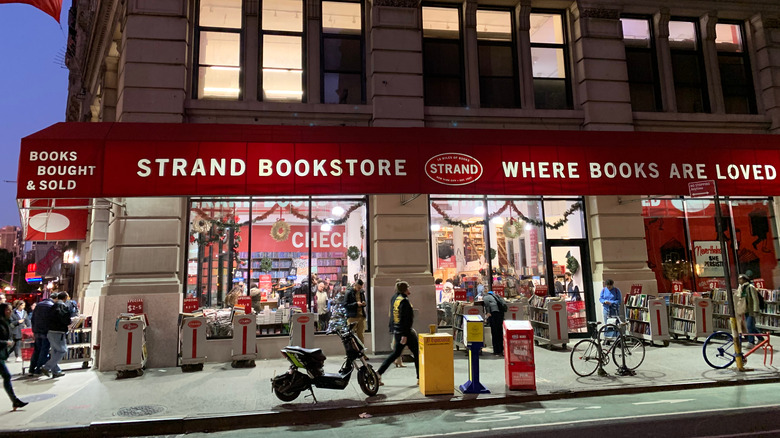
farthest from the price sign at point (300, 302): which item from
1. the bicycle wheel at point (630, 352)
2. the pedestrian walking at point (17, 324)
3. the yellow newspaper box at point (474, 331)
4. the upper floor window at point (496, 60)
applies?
the pedestrian walking at point (17, 324)

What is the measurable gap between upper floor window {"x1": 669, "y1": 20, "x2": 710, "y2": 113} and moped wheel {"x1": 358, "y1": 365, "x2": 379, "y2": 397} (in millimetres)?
13665

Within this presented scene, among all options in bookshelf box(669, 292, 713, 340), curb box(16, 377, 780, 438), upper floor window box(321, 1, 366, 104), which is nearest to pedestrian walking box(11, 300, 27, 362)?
curb box(16, 377, 780, 438)

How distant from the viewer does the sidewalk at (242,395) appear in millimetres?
7102

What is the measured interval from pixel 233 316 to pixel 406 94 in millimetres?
7468

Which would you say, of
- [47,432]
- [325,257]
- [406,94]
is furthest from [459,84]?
[47,432]

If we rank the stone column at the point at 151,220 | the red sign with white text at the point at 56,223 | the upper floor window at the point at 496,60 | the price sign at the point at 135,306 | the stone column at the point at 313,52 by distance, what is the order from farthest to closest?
the red sign with white text at the point at 56,223, the upper floor window at the point at 496,60, the stone column at the point at 313,52, the stone column at the point at 151,220, the price sign at the point at 135,306

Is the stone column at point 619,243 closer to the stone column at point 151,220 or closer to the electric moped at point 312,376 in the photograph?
the electric moped at point 312,376

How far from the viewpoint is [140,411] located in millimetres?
7590

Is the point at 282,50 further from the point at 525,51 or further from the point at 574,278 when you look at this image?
the point at 574,278

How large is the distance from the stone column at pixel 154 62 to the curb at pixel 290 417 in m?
7.74

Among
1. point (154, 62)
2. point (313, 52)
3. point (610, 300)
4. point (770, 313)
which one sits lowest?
point (770, 313)

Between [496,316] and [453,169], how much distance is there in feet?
13.0

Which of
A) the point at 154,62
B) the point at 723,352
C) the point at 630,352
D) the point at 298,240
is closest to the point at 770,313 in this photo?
the point at 723,352

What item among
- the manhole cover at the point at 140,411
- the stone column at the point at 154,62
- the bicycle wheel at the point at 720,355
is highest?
the stone column at the point at 154,62
